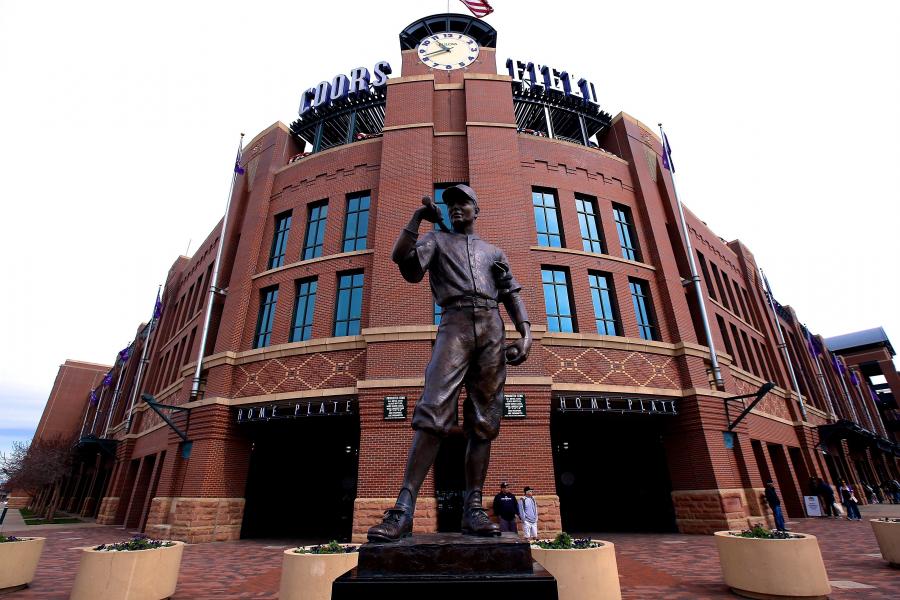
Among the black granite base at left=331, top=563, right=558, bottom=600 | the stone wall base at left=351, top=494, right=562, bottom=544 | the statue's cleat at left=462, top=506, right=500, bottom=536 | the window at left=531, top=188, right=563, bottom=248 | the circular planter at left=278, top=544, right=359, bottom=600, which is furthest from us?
the window at left=531, top=188, right=563, bottom=248

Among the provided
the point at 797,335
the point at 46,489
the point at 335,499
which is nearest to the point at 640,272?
the point at 335,499

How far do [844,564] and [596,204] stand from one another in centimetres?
1208

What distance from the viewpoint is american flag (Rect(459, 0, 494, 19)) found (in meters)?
18.0

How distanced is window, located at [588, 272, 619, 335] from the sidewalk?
19.8 ft

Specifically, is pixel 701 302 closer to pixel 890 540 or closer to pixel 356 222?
pixel 890 540

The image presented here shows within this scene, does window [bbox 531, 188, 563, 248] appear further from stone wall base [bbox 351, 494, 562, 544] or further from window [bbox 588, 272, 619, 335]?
stone wall base [bbox 351, 494, 562, 544]

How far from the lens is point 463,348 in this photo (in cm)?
393

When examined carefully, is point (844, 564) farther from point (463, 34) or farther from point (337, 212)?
point (463, 34)

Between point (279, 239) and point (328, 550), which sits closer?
point (328, 550)

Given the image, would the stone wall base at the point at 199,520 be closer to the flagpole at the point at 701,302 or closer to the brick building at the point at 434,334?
the brick building at the point at 434,334

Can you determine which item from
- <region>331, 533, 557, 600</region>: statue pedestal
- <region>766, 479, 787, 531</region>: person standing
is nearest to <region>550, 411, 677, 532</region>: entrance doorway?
<region>766, 479, 787, 531</region>: person standing

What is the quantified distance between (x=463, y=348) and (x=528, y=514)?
8002 millimetres

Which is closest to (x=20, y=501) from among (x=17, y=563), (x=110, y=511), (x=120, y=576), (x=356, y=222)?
(x=110, y=511)

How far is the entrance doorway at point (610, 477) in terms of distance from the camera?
17.4 meters
